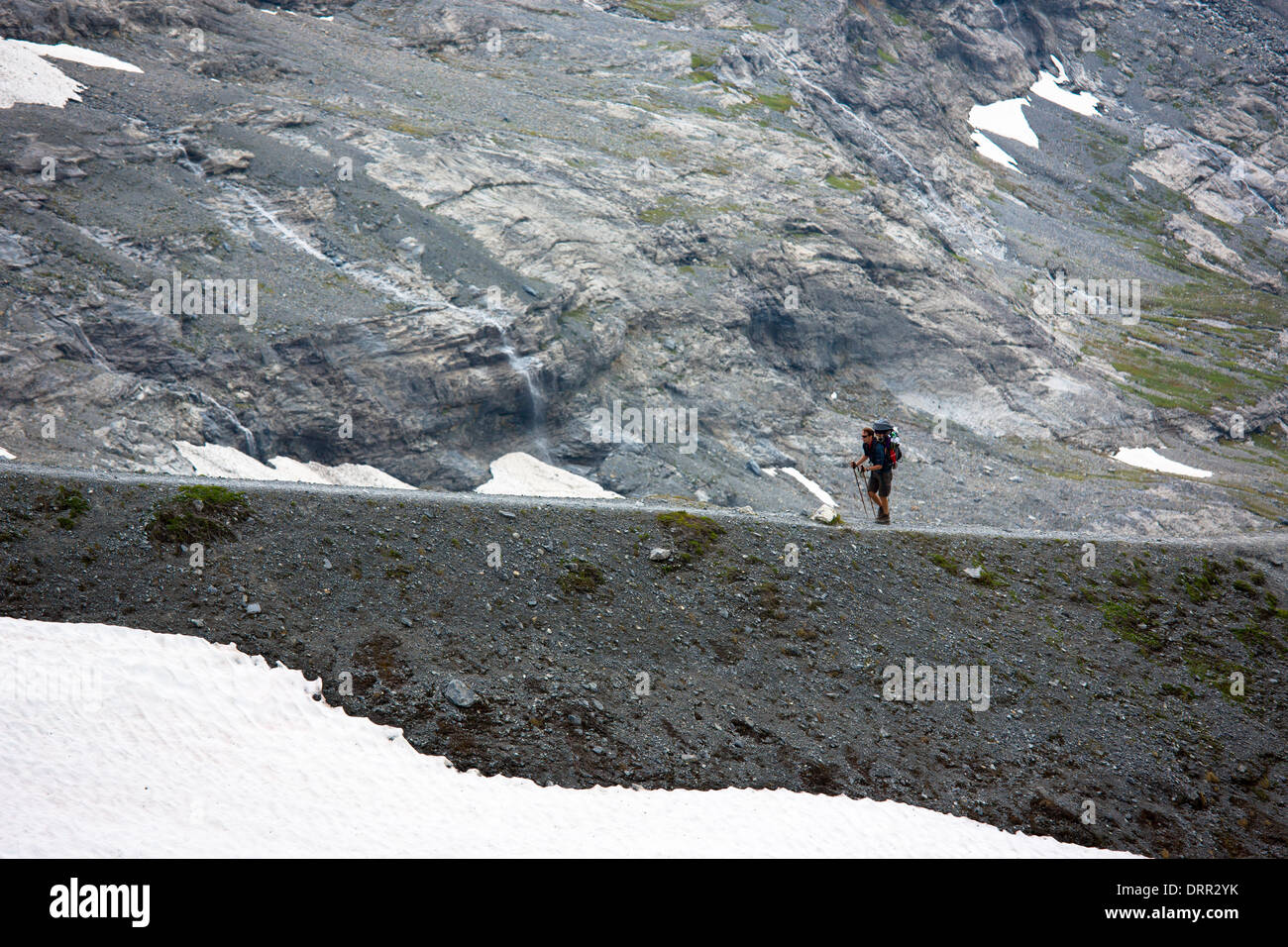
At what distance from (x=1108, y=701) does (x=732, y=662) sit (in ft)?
30.2

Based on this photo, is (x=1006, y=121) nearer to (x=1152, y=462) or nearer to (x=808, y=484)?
(x=1152, y=462)

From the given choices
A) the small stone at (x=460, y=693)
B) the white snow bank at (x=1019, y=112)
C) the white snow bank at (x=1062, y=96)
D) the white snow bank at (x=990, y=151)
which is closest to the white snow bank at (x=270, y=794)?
the small stone at (x=460, y=693)

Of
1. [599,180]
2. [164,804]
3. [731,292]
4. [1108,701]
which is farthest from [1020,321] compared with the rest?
[164,804]

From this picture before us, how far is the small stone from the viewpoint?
15336 millimetres

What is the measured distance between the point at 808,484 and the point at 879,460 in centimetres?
2350

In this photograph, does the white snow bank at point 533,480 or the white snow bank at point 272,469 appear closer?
the white snow bank at point 272,469

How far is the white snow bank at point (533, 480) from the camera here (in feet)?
129

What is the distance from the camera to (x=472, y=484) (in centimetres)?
3897

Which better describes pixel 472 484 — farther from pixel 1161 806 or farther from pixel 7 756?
pixel 1161 806

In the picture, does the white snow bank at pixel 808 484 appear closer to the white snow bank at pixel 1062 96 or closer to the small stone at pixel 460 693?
the small stone at pixel 460 693

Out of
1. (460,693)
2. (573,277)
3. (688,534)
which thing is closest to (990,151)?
(573,277)

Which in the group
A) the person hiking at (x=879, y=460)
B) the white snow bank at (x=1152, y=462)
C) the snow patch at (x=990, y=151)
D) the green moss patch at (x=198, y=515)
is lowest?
the white snow bank at (x=1152, y=462)

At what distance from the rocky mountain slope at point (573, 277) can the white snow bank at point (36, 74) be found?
2.98ft

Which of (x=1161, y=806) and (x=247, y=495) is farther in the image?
(x=247, y=495)
